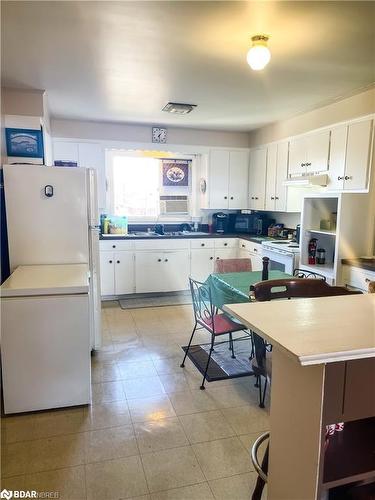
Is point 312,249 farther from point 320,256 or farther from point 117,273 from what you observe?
point 117,273

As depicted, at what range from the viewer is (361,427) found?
4.62ft

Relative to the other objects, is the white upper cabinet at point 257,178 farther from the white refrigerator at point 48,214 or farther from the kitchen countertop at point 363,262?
the white refrigerator at point 48,214

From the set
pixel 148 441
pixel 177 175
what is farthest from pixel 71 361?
pixel 177 175

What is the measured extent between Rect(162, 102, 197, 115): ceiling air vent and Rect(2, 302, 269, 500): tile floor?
263 cm

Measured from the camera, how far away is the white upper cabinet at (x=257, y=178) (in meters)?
5.19

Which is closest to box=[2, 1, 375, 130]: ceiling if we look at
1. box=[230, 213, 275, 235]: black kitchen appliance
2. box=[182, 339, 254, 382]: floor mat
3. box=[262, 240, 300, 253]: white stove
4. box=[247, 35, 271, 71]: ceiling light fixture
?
box=[247, 35, 271, 71]: ceiling light fixture

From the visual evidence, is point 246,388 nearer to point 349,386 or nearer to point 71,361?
point 71,361

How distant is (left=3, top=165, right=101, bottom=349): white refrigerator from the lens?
293 centimetres

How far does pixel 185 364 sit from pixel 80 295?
3.99ft

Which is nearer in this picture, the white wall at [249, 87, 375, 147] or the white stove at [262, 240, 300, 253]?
the white wall at [249, 87, 375, 147]

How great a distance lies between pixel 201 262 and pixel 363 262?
8.22 feet

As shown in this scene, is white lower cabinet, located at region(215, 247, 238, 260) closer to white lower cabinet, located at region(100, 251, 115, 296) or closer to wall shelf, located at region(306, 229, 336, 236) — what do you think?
white lower cabinet, located at region(100, 251, 115, 296)

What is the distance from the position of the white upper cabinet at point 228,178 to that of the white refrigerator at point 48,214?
2679 millimetres

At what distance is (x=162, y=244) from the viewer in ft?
16.6
